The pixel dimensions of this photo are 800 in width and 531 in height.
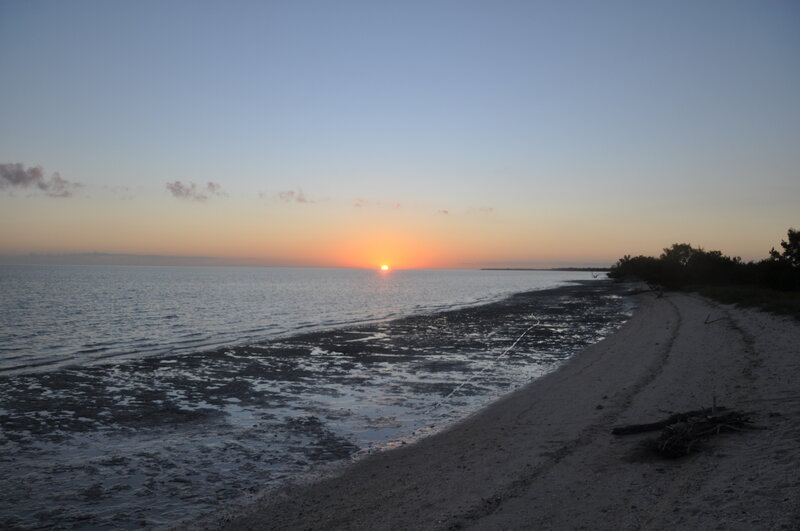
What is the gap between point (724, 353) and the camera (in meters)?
18.6

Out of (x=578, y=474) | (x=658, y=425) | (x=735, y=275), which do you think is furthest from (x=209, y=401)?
(x=735, y=275)

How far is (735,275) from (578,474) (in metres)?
76.6

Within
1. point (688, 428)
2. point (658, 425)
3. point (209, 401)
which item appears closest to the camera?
point (688, 428)

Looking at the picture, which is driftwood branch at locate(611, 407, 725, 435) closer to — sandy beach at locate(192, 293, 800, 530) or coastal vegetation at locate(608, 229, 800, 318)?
sandy beach at locate(192, 293, 800, 530)

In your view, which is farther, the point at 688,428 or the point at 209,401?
the point at 209,401

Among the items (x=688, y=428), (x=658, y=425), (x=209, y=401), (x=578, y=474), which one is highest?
(x=688, y=428)

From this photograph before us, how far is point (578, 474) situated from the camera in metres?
8.48

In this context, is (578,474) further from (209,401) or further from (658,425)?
(209,401)

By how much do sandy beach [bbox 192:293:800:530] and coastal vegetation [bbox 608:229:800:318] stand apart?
19.7m

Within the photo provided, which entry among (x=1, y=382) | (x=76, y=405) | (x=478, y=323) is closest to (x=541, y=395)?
(x=76, y=405)

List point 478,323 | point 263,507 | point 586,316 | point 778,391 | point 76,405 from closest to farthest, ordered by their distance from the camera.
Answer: point 263,507
point 778,391
point 76,405
point 478,323
point 586,316

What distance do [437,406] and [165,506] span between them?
862 centimetres

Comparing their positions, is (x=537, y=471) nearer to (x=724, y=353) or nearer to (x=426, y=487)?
(x=426, y=487)

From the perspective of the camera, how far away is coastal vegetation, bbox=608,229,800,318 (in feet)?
131
